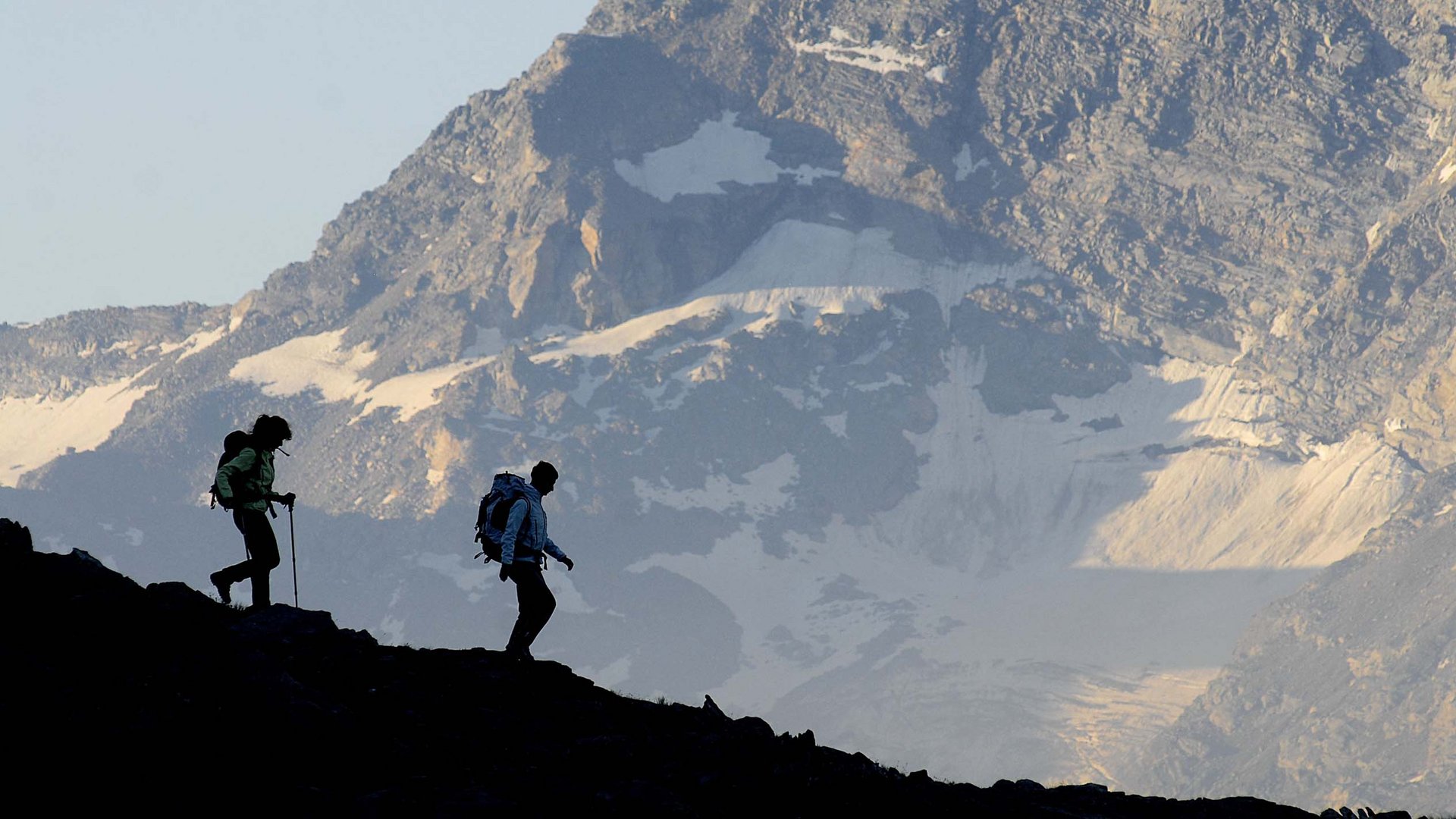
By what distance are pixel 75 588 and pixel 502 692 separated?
15.9 ft

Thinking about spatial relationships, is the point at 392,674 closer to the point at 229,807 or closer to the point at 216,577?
the point at 216,577

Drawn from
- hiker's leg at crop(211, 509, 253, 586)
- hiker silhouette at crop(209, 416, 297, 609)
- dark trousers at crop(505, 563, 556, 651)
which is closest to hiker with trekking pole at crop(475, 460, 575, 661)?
dark trousers at crop(505, 563, 556, 651)

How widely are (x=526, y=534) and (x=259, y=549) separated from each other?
3327mm

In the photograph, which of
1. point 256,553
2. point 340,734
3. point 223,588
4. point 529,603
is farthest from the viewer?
point 529,603

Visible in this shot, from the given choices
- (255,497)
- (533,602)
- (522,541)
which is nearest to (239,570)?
(255,497)

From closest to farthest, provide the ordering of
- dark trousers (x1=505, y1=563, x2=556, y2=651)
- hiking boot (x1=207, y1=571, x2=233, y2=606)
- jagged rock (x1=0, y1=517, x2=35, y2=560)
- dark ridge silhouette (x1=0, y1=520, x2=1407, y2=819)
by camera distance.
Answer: dark ridge silhouette (x1=0, y1=520, x2=1407, y2=819)
jagged rock (x1=0, y1=517, x2=35, y2=560)
hiking boot (x1=207, y1=571, x2=233, y2=606)
dark trousers (x1=505, y1=563, x2=556, y2=651)

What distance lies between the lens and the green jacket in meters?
23.5

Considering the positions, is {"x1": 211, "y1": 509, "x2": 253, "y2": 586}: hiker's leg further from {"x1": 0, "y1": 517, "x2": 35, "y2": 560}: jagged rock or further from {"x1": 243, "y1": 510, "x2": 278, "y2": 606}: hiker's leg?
{"x1": 0, "y1": 517, "x2": 35, "y2": 560}: jagged rock

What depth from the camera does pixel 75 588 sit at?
2133 centimetres

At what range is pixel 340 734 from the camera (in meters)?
18.5

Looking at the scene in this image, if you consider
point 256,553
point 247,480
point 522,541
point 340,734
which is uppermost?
point 247,480

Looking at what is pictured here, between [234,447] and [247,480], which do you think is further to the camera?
[234,447]

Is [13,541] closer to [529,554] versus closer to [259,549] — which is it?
[259,549]

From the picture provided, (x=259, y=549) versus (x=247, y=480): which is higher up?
(x=247, y=480)
